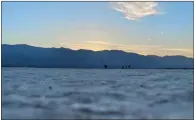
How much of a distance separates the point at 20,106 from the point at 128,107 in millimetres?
3912

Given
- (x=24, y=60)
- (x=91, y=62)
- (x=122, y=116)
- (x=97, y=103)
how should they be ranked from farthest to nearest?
1. (x=24, y=60)
2. (x=91, y=62)
3. (x=97, y=103)
4. (x=122, y=116)

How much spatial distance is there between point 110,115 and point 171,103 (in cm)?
371

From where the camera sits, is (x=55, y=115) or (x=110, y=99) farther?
(x=110, y=99)

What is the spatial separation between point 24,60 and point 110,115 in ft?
267

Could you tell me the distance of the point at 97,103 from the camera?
12398mm

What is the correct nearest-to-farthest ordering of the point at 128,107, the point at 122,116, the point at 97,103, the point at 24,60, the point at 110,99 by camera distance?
the point at 122,116
the point at 128,107
the point at 97,103
the point at 110,99
the point at 24,60

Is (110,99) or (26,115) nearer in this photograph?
(26,115)

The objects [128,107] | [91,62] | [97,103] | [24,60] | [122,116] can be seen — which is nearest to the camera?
[122,116]

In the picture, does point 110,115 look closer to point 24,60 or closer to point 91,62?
point 91,62

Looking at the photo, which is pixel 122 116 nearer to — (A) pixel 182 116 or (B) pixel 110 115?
(B) pixel 110 115

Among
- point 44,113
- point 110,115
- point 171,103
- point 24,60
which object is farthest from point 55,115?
point 24,60

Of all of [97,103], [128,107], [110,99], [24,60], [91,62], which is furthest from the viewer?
[24,60]

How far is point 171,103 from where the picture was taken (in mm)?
12688

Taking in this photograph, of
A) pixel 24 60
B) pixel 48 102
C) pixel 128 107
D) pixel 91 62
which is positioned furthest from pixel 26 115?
pixel 24 60
